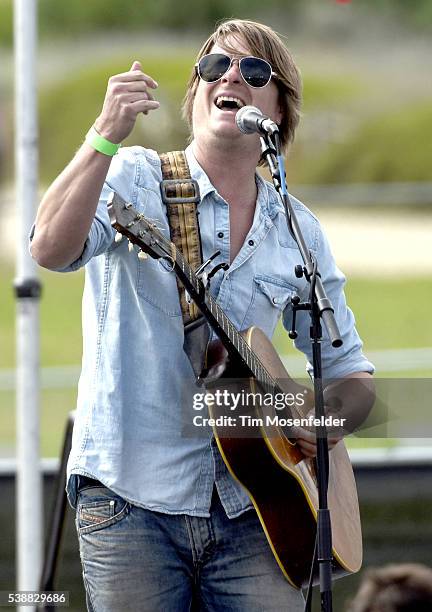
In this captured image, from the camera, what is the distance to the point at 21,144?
14.2 feet

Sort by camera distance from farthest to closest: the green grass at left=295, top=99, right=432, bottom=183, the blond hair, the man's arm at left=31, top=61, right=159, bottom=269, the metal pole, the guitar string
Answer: the green grass at left=295, top=99, right=432, bottom=183, the metal pole, the blond hair, the guitar string, the man's arm at left=31, top=61, right=159, bottom=269

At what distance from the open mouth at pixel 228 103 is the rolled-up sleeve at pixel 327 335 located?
41 cm

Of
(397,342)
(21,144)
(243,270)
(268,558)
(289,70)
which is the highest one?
(397,342)

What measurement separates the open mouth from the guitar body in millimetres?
535

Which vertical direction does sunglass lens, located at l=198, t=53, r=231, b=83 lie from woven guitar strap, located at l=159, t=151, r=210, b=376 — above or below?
above

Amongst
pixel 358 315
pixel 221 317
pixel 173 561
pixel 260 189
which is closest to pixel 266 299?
pixel 221 317

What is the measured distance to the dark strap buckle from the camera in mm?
2930

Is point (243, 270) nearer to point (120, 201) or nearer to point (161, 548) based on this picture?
point (120, 201)

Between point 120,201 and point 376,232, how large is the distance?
23.7 meters

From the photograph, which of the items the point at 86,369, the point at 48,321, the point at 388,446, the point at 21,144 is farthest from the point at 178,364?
the point at 48,321

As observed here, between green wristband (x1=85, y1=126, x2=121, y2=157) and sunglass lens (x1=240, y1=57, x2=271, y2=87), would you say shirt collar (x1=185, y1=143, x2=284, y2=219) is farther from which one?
green wristband (x1=85, y1=126, x2=121, y2=157)

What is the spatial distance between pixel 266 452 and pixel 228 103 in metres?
0.84

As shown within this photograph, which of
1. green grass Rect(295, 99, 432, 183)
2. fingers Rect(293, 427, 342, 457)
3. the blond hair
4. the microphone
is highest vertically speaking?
green grass Rect(295, 99, 432, 183)

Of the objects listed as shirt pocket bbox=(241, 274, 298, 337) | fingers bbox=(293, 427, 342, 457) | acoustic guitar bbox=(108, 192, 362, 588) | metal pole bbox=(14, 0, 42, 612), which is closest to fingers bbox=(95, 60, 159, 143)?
acoustic guitar bbox=(108, 192, 362, 588)
